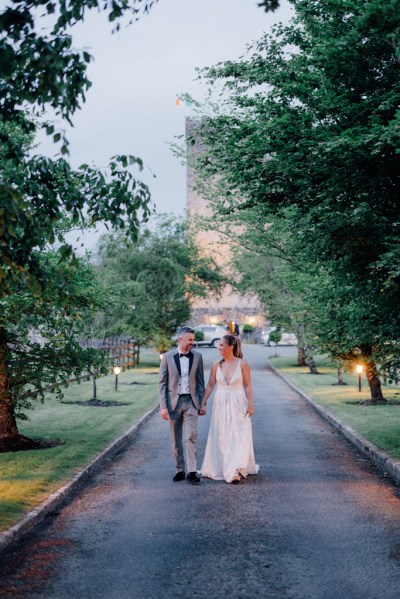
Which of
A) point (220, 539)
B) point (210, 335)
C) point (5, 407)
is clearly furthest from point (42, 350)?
point (210, 335)

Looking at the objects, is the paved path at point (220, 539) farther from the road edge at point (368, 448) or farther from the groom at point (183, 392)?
the groom at point (183, 392)

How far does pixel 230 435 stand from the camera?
10125 millimetres

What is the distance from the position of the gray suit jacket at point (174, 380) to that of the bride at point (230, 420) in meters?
Result: 0.19

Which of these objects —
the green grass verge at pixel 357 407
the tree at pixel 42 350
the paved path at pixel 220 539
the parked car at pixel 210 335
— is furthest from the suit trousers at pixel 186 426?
the parked car at pixel 210 335

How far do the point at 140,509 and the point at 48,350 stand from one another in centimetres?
529

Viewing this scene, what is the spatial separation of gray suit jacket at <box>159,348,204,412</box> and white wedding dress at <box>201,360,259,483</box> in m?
0.47

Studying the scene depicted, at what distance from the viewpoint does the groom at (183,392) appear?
9.84m

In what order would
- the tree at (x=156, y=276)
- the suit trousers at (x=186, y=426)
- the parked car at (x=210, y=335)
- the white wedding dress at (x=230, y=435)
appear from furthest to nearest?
the parked car at (x=210, y=335) → the tree at (x=156, y=276) → the white wedding dress at (x=230, y=435) → the suit trousers at (x=186, y=426)

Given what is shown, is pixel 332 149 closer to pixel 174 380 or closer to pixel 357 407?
pixel 174 380

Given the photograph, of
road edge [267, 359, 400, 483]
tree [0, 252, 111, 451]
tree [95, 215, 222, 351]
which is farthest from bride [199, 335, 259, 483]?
tree [95, 215, 222, 351]

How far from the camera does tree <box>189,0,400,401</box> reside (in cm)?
1141

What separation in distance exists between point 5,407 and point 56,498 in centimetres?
507

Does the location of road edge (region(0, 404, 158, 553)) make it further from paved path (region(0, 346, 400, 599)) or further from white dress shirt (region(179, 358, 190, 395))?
white dress shirt (region(179, 358, 190, 395))

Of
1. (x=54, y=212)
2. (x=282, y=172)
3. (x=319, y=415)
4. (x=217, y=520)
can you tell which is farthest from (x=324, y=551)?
(x=319, y=415)
